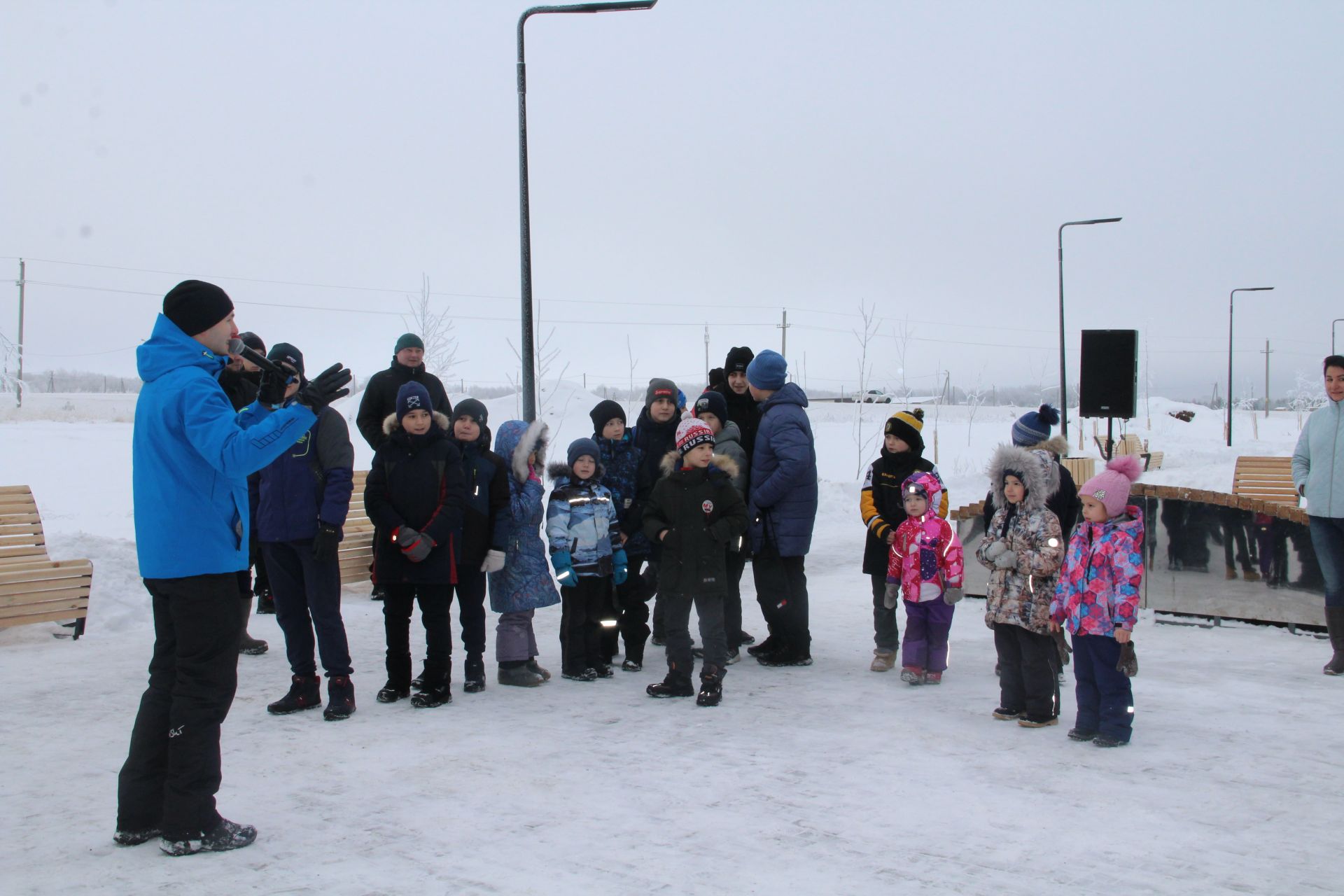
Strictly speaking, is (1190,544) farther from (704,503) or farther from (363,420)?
(363,420)

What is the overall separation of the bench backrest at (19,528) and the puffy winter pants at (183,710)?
4.62m

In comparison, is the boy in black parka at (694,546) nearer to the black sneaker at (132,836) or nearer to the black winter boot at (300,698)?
the black winter boot at (300,698)

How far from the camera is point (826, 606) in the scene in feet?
32.1

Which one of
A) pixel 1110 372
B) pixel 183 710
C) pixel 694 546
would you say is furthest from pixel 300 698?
pixel 1110 372

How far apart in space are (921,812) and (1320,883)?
144 centimetres

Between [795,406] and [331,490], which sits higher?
[795,406]

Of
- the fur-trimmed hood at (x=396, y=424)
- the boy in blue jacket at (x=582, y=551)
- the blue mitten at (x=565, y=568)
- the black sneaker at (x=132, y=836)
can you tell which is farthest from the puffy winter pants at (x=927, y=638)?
the black sneaker at (x=132, y=836)

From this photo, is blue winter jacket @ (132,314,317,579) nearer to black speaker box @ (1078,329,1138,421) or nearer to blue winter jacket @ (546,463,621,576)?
blue winter jacket @ (546,463,621,576)

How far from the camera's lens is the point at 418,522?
601cm

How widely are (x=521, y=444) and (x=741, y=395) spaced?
218 centimetres

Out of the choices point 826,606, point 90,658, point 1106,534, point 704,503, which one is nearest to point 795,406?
point 704,503

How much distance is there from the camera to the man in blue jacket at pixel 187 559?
12.4 feet

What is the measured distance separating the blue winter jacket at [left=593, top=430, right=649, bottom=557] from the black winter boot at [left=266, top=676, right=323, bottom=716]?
2225mm

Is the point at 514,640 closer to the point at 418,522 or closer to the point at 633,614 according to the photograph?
the point at 633,614
